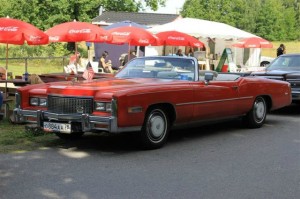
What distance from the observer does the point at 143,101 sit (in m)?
7.27

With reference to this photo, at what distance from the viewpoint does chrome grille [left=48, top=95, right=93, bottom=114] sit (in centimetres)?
721

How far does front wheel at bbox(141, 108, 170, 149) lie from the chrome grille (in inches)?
35.5

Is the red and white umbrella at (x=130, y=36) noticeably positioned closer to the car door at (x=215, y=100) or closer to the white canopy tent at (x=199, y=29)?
the white canopy tent at (x=199, y=29)

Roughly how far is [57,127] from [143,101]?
4.47 feet

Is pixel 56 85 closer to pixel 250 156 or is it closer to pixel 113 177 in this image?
pixel 113 177

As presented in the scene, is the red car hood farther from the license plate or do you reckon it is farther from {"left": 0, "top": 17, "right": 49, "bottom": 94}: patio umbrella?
{"left": 0, "top": 17, "right": 49, "bottom": 94}: patio umbrella

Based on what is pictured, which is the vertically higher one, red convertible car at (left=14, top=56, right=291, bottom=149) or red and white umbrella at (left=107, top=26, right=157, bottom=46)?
red and white umbrella at (left=107, top=26, right=157, bottom=46)

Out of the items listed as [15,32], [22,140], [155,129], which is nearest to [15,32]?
[15,32]

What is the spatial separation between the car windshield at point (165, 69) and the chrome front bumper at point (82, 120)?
1598mm

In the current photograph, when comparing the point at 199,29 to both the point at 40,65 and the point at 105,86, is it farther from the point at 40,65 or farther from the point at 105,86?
the point at 105,86

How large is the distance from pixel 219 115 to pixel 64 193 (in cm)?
430

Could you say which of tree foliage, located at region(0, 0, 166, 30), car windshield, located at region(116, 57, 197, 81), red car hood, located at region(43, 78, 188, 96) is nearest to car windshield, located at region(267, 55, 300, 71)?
car windshield, located at region(116, 57, 197, 81)

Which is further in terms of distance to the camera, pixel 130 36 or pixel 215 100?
pixel 130 36

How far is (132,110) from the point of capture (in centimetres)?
712
